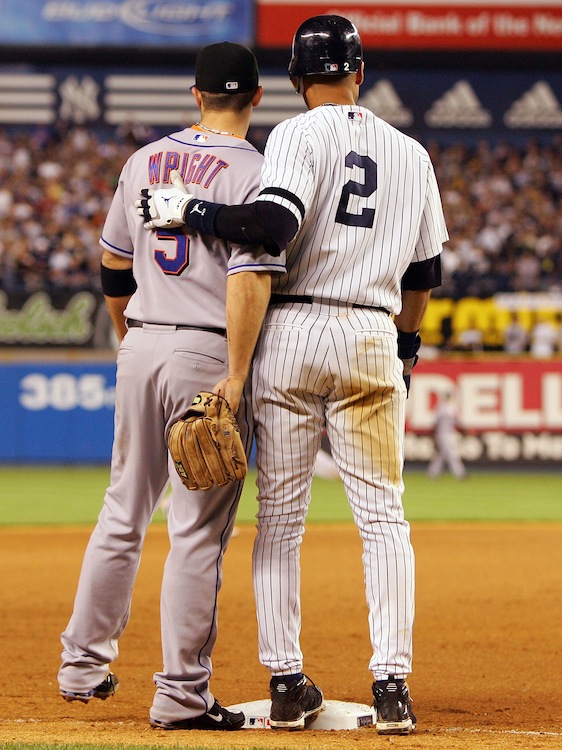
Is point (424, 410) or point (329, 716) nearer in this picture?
point (329, 716)

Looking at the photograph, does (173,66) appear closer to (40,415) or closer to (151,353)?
(40,415)

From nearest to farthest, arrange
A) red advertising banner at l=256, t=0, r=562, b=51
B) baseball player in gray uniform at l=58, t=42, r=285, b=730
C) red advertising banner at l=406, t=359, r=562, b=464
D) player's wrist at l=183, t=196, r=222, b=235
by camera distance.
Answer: player's wrist at l=183, t=196, r=222, b=235 → baseball player in gray uniform at l=58, t=42, r=285, b=730 → red advertising banner at l=406, t=359, r=562, b=464 → red advertising banner at l=256, t=0, r=562, b=51

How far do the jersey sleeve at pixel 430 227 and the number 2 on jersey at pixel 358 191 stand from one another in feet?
0.78

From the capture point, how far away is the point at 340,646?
5449mm

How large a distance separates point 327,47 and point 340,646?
2.97m

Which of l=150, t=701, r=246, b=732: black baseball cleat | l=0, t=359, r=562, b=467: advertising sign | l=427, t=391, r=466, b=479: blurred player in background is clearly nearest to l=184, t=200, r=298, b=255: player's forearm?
l=150, t=701, r=246, b=732: black baseball cleat

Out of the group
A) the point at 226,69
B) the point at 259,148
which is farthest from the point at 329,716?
the point at 259,148

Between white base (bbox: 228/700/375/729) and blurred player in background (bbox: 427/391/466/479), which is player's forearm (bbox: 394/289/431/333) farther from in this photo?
blurred player in background (bbox: 427/391/466/479)

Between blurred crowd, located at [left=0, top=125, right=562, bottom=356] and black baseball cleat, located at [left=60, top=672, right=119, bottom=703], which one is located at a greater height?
blurred crowd, located at [left=0, top=125, right=562, bottom=356]

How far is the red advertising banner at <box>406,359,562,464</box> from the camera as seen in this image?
1529 centimetres

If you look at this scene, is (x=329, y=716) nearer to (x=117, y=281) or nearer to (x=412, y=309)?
(x=412, y=309)

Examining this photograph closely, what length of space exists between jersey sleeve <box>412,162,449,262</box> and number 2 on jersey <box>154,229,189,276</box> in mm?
745

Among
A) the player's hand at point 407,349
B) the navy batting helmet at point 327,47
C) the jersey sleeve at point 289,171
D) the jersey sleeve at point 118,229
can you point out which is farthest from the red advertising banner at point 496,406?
the jersey sleeve at point 289,171

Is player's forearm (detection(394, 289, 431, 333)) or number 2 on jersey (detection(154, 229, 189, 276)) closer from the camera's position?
number 2 on jersey (detection(154, 229, 189, 276))
